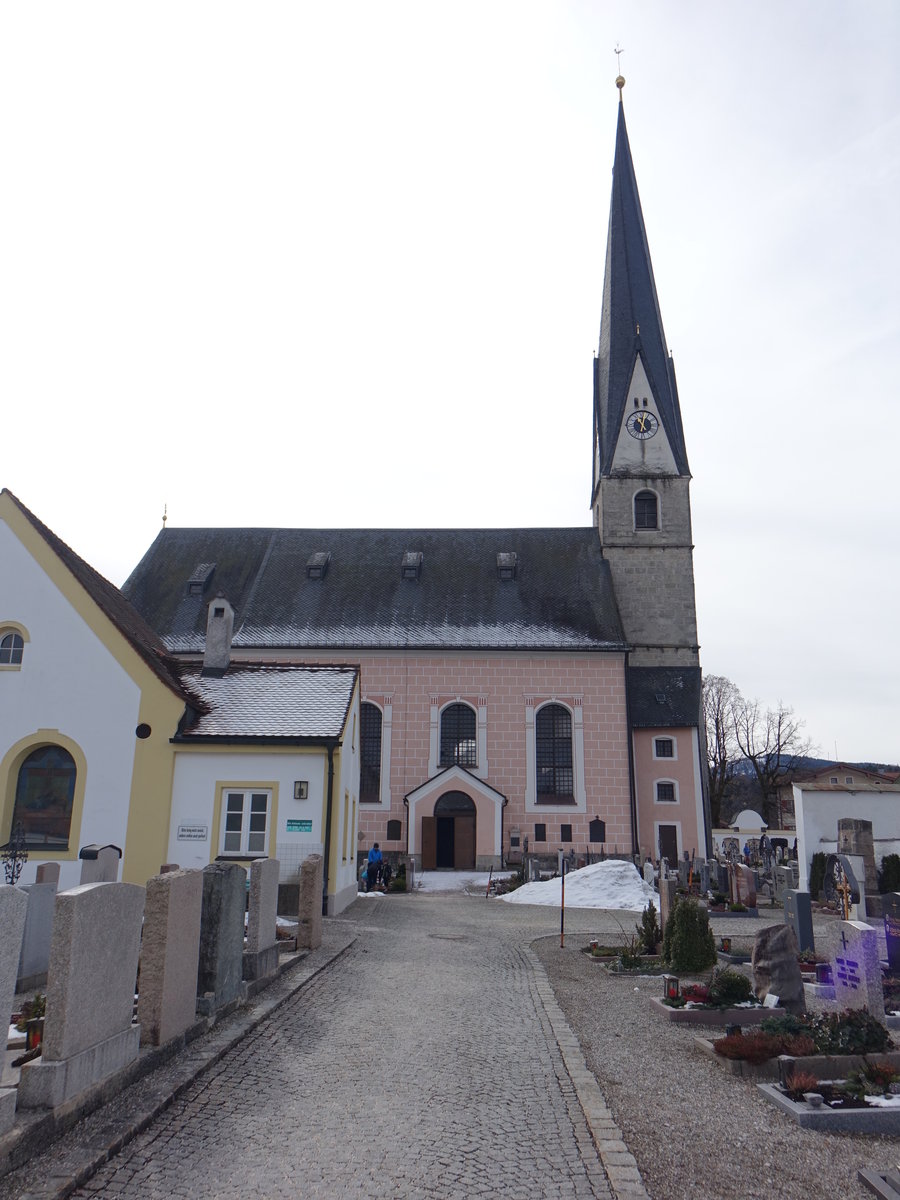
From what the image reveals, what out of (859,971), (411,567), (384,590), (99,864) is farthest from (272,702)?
(411,567)

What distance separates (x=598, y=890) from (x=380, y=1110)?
16940mm

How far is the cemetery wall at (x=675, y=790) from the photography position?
32.0 m

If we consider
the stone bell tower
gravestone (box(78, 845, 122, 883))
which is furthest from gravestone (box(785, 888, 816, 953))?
the stone bell tower

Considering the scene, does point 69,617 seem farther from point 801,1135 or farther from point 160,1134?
point 801,1135

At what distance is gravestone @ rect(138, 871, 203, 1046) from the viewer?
22.5ft

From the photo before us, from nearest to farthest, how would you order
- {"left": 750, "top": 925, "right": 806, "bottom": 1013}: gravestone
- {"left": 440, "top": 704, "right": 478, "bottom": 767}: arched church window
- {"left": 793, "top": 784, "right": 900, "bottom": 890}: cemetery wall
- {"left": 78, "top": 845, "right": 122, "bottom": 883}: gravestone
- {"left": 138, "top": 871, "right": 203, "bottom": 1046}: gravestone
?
{"left": 138, "top": 871, "right": 203, "bottom": 1046}: gravestone → {"left": 750, "top": 925, "right": 806, "bottom": 1013}: gravestone → {"left": 78, "top": 845, "right": 122, "bottom": 883}: gravestone → {"left": 793, "top": 784, "right": 900, "bottom": 890}: cemetery wall → {"left": 440, "top": 704, "right": 478, "bottom": 767}: arched church window

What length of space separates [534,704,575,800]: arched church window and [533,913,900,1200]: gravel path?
23.0 metres

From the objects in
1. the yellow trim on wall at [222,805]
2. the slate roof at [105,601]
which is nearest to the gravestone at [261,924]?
the yellow trim on wall at [222,805]

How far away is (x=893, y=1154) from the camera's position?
562 centimetres

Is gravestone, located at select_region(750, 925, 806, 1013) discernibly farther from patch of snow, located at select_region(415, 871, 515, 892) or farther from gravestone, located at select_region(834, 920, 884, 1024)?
patch of snow, located at select_region(415, 871, 515, 892)

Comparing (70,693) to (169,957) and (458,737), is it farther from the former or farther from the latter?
(458,737)

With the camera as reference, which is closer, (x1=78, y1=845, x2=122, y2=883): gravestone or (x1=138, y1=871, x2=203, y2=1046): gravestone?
(x1=138, y1=871, x2=203, y2=1046): gravestone

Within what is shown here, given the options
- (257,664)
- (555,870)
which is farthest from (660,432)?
(257,664)

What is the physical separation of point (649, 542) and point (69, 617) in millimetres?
24458
